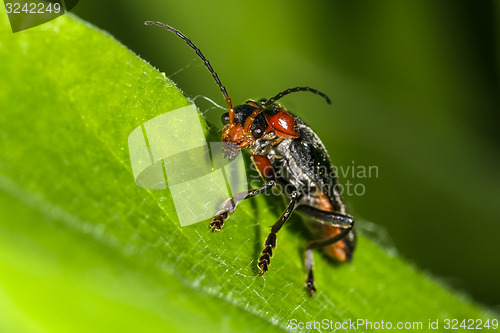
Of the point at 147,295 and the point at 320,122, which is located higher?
the point at 147,295

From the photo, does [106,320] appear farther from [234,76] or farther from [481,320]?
[234,76]

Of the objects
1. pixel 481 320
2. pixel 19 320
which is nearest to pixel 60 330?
pixel 19 320

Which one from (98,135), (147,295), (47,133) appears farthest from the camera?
(98,135)

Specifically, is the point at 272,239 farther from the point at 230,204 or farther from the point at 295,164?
the point at 295,164

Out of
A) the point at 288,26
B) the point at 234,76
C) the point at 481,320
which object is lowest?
the point at 481,320

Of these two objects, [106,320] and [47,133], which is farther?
[47,133]

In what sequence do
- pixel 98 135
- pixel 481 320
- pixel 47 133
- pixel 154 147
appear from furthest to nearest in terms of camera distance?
1. pixel 481 320
2. pixel 154 147
3. pixel 98 135
4. pixel 47 133

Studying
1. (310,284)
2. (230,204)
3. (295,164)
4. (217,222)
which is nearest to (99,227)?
(217,222)

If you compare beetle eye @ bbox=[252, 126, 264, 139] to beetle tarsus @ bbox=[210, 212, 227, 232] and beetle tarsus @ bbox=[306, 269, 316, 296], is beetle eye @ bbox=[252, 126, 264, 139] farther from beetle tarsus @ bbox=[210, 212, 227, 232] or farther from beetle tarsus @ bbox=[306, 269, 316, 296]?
beetle tarsus @ bbox=[306, 269, 316, 296]
